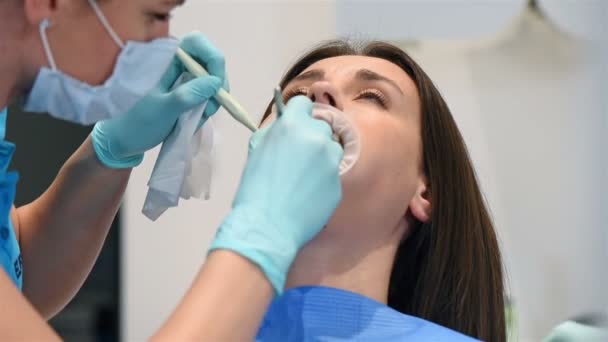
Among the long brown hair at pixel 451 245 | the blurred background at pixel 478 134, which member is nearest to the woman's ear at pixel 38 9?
the long brown hair at pixel 451 245

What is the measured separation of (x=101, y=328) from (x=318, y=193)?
1.76m

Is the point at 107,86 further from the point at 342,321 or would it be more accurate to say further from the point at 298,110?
the point at 342,321

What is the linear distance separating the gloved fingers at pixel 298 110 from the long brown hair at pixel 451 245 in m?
0.40

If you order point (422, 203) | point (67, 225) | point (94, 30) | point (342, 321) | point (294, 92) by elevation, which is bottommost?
point (67, 225)

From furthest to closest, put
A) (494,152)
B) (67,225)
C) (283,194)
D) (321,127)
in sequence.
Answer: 1. (494,152)
2. (67,225)
3. (321,127)
4. (283,194)

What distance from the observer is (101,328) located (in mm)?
2703

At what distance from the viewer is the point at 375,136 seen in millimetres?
1448

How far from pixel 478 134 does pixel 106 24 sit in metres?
1.70

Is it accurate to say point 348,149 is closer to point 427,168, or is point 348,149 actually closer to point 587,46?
point 427,168

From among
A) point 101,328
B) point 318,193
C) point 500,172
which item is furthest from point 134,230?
point 318,193

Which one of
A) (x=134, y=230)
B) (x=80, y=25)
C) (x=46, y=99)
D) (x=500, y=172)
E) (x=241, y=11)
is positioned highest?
(x=80, y=25)

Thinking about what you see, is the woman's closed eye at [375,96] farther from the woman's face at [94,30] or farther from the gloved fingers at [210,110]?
the woman's face at [94,30]

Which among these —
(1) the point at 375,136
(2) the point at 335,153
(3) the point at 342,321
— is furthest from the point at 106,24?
(3) the point at 342,321

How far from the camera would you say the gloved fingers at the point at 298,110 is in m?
1.20
